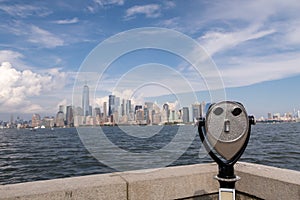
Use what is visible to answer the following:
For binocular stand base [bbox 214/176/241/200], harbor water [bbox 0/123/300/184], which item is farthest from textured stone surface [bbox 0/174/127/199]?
harbor water [bbox 0/123/300/184]

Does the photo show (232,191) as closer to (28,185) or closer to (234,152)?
(234,152)

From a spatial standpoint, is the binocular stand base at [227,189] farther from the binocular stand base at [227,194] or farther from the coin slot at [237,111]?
the coin slot at [237,111]

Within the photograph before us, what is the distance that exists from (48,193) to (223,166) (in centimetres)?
161

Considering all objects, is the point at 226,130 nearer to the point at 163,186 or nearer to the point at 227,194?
the point at 227,194

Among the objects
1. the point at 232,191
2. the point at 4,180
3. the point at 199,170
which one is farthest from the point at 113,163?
the point at 232,191

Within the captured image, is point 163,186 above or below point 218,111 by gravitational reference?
below

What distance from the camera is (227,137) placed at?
2.53m

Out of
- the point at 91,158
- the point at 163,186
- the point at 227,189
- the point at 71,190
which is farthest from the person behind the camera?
the point at 91,158

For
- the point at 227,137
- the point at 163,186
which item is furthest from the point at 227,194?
the point at 163,186

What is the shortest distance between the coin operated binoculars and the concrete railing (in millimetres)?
633

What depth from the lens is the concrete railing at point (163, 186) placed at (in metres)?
2.73

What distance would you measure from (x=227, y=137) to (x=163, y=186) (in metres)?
0.98

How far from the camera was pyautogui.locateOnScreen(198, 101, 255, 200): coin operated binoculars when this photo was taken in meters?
2.49

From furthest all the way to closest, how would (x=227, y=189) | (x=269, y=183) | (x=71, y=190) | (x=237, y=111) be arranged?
(x=269, y=183) < (x=71, y=190) < (x=237, y=111) < (x=227, y=189)
